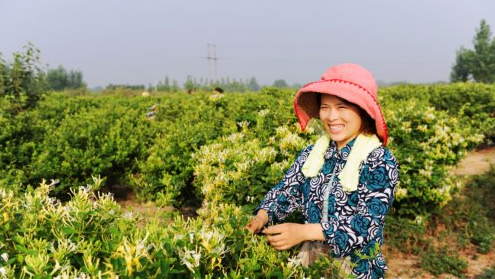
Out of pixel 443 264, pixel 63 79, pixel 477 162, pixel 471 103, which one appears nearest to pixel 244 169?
pixel 443 264

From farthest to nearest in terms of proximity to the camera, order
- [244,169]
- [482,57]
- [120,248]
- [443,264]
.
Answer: [482,57]
[443,264]
[244,169]
[120,248]

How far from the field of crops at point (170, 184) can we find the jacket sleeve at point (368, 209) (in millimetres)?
151

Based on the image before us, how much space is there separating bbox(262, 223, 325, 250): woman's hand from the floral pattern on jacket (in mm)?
41

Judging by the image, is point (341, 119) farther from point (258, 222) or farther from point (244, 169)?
point (244, 169)

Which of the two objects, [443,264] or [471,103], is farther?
[471,103]

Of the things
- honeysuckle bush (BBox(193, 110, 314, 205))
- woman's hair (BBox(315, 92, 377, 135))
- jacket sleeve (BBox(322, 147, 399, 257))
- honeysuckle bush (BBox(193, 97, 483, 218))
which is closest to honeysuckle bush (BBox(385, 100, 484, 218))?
honeysuckle bush (BBox(193, 97, 483, 218))

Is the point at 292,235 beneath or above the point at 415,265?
above

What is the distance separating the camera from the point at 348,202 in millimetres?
1912

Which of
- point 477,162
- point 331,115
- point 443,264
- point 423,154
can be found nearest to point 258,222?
point 331,115

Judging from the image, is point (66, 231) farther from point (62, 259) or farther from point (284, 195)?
point (284, 195)

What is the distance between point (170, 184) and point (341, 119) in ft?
10.1

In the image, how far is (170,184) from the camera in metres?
4.68

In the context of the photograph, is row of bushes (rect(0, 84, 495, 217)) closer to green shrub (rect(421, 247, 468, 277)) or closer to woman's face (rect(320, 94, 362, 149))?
green shrub (rect(421, 247, 468, 277))

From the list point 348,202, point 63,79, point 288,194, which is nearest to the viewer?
point 348,202
